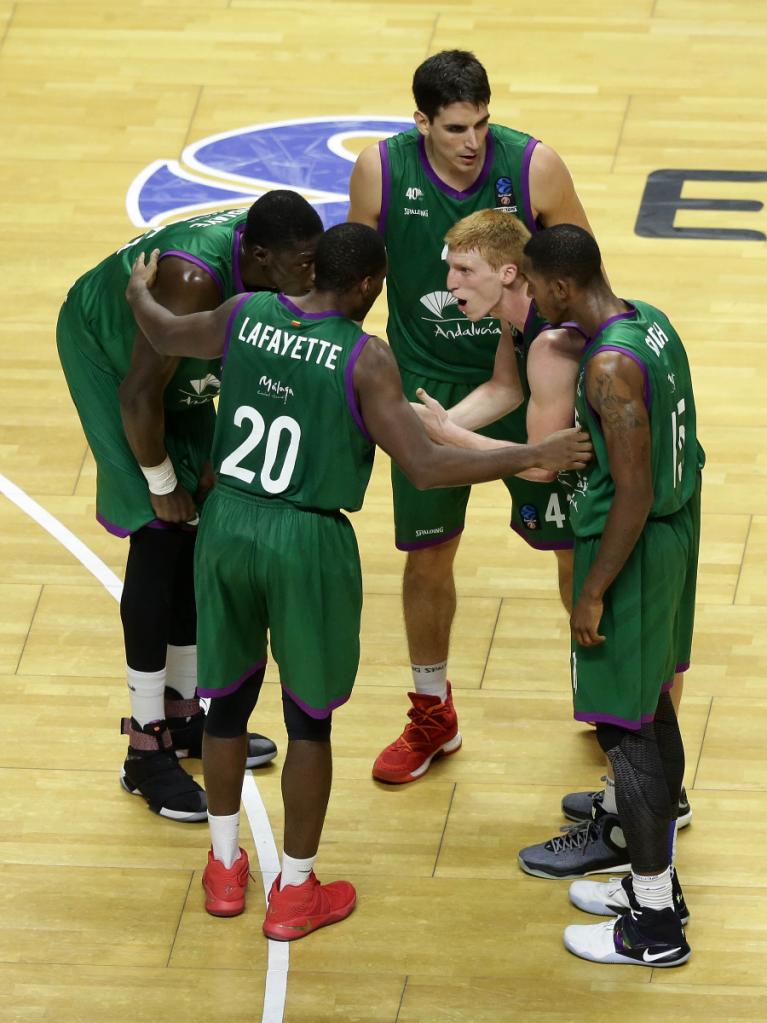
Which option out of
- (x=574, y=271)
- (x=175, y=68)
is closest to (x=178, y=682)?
(x=574, y=271)

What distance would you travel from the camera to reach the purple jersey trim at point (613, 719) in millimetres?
4672

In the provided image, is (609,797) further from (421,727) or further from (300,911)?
(300,911)

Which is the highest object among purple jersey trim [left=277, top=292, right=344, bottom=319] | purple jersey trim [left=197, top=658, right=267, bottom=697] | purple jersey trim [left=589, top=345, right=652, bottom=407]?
purple jersey trim [left=589, top=345, right=652, bottom=407]

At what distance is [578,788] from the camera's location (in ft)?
18.3

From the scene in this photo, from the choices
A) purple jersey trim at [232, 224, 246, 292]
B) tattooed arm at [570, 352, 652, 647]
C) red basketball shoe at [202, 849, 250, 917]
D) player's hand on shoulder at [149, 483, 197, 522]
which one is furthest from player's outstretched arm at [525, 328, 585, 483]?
red basketball shoe at [202, 849, 250, 917]

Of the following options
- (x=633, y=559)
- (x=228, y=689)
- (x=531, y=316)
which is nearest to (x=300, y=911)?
(x=228, y=689)

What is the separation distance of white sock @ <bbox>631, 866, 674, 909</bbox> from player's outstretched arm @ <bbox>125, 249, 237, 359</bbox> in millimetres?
1778

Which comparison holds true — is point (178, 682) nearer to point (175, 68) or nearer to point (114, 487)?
point (114, 487)

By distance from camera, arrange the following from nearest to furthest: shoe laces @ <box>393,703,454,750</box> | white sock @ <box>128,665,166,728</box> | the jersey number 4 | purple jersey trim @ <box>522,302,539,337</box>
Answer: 1. the jersey number 4
2. purple jersey trim @ <box>522,302,539,337</box>
3. white sock @ <box>128,665,166,728</box>
4. shoe laces @ <box>393,703,454,750</box>

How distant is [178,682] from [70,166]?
4.53 metres

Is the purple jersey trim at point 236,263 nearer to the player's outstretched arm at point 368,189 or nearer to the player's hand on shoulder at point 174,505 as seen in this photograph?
the player's outstretched arm at point 368,189

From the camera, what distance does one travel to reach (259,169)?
9477 mm

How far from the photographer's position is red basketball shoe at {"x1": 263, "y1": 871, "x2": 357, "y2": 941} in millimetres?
4965

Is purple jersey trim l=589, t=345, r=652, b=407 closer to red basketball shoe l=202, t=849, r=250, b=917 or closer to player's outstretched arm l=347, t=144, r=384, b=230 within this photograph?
player's outstretched arm l=347, t=144, r=384, b=230
